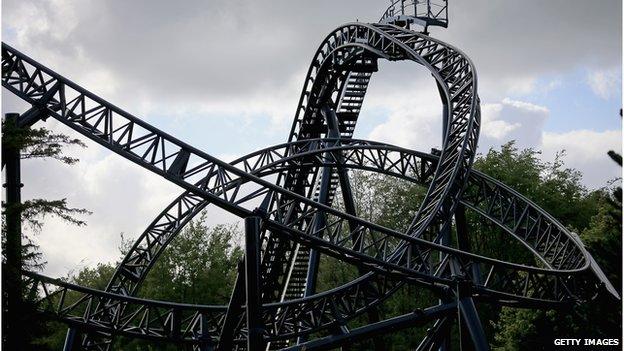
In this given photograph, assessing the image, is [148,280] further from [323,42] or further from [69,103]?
[69,103]

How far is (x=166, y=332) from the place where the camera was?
1709 cm

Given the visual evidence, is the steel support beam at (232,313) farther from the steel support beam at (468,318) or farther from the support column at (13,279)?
the steel support beam at (468,318)

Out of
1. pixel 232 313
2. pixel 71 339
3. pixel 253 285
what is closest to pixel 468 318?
pixel 253 285

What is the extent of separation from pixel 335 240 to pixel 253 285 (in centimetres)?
216

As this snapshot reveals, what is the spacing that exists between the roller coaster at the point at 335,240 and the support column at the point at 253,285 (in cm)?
2

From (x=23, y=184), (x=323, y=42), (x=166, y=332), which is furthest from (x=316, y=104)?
(x=23, y=184)

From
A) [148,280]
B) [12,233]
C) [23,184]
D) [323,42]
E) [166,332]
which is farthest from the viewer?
[148,280]

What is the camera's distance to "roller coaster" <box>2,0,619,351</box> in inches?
588

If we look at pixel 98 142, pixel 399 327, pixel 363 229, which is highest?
pixel 98 142

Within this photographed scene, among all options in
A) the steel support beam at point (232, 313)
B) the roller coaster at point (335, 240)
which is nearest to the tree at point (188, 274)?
the roller coaster at point (335, 240)

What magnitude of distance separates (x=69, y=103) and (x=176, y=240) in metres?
20.5

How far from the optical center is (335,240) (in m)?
15.7

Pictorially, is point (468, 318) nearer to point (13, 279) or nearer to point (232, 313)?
point (232, 313)

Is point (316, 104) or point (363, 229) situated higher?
point (316, 104)
